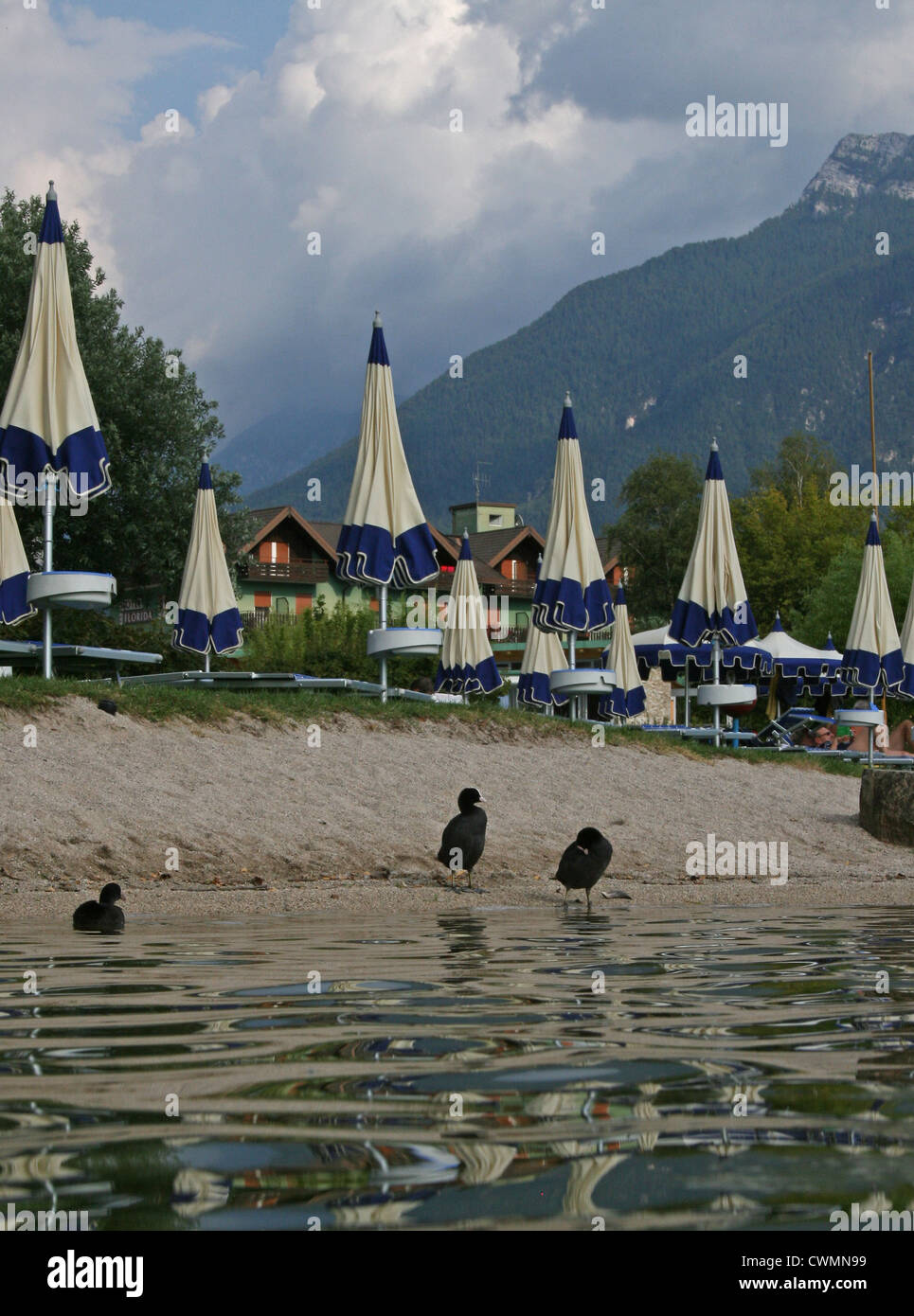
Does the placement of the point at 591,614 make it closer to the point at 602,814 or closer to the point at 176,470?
the point at 602,814

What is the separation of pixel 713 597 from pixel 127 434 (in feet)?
65.8

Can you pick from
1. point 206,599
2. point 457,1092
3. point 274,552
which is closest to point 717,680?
point 206,599

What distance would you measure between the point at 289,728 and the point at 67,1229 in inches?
602

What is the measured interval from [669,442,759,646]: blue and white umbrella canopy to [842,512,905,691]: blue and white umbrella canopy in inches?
136

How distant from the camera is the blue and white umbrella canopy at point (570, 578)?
76.9 feet

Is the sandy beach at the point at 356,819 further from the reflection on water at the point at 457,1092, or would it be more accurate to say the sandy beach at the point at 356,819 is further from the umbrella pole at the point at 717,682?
the reflection on water at the point at 457,1092

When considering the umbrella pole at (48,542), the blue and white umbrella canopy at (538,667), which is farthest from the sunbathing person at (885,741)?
the umbrella pole at (48,542)

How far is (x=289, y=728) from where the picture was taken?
1750 cm

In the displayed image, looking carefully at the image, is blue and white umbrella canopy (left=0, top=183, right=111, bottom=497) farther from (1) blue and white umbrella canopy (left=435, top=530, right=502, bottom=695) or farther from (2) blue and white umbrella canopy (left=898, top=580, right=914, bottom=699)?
(2) blue and white umbrella canopy (left=898, top=580, right=914, bottom=699)

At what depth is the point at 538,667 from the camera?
1133 inches

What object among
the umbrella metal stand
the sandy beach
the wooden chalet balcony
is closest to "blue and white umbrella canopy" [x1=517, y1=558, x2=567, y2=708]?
the umbrella metal stand

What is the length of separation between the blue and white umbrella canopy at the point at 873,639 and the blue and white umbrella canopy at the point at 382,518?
11704 mm

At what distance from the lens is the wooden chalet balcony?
7306cm
